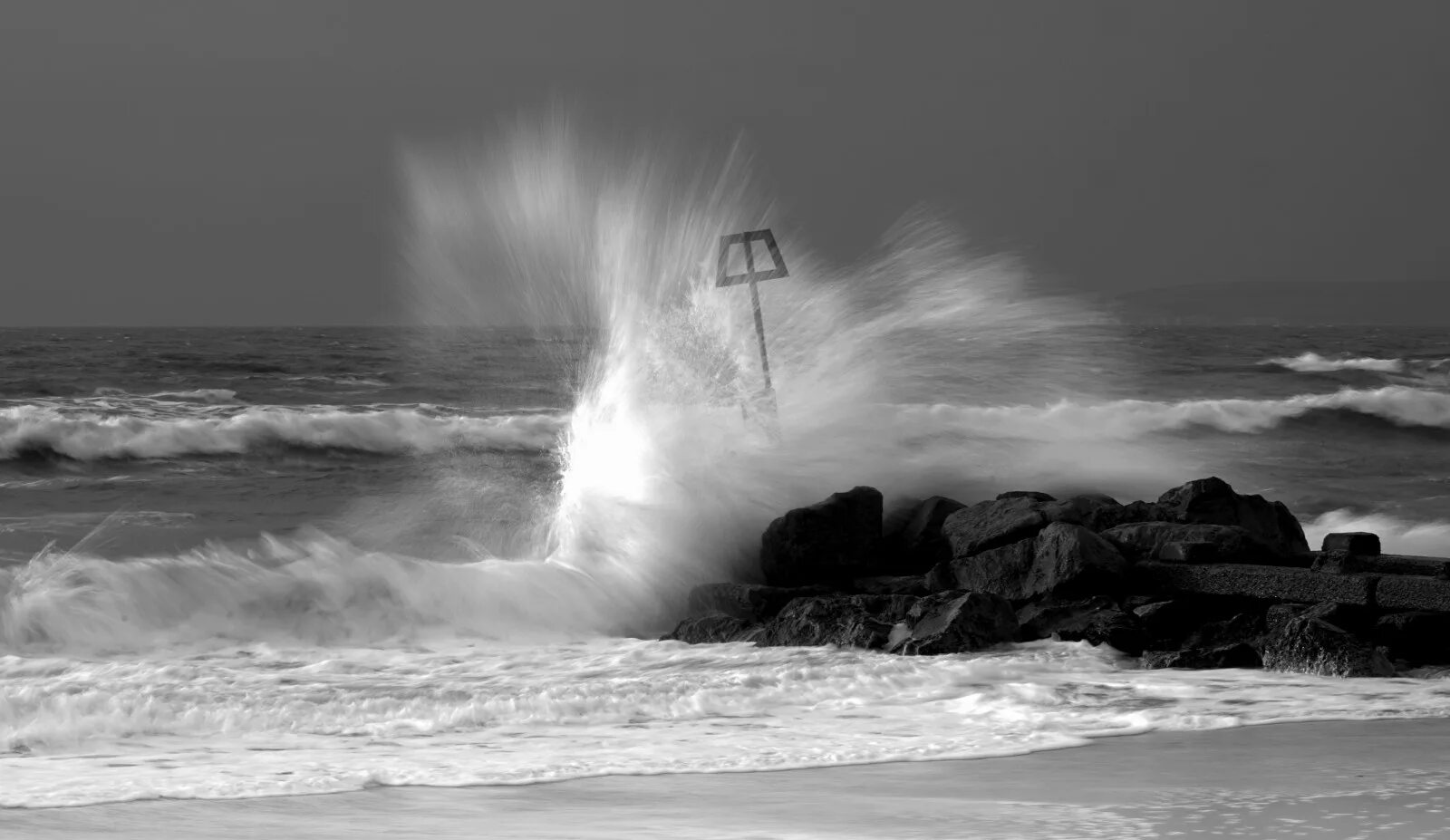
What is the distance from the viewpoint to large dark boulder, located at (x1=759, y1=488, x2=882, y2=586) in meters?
10.4

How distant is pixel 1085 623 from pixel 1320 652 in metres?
1.35

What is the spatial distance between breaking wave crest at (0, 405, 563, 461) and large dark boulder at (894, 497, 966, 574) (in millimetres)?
15198

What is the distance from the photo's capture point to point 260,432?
82.0ft

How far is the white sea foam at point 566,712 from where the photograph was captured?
19.7ft

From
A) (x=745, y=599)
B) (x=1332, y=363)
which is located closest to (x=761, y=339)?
(x=745, y=599)

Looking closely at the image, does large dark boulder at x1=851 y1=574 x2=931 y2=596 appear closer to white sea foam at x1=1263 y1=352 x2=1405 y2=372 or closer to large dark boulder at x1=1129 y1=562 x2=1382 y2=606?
large dark boulder at x1=1129 y1=562 x2=1382 y2=606

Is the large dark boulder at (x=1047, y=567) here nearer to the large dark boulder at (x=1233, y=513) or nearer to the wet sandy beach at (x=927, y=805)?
the large dark boulder at (x=1233, y=513)

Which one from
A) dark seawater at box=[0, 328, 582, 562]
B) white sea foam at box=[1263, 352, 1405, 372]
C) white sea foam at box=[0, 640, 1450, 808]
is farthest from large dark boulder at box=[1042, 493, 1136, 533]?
white sea foam at box=[1263, 352, 1405, 372]

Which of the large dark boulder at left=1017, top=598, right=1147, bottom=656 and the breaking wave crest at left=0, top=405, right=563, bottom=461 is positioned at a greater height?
the breaking wave crest at left=0, top=405, right=563, bottom=461

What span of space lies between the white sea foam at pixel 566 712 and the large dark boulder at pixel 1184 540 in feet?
4.40

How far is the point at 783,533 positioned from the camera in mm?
10508

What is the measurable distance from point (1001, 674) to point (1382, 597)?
7.35 ft

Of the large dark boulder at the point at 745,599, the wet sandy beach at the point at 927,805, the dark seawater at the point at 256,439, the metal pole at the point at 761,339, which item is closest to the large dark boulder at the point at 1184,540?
the large dark boulder at the point at 745,599

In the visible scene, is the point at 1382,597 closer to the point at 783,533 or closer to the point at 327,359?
the point at 783,533
